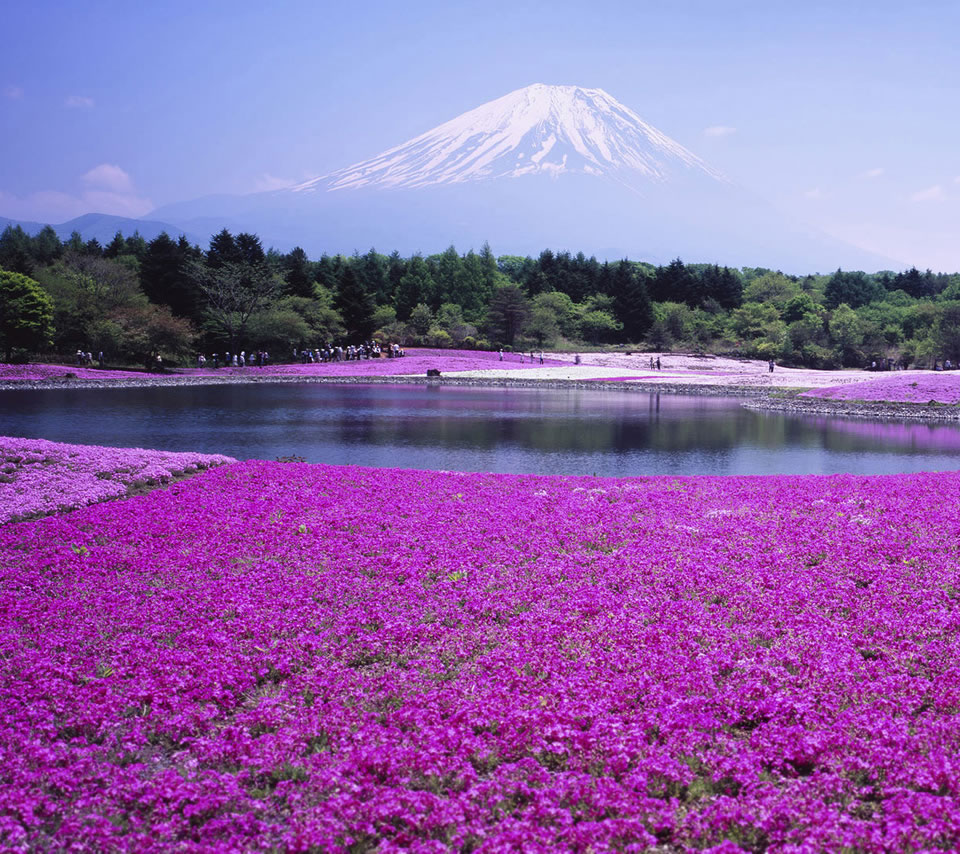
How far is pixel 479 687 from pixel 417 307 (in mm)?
94351

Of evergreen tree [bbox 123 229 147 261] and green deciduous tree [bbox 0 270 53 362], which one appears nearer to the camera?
green deciduous tree [bbox 0 270 53 362]

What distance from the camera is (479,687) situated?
7.79 meters

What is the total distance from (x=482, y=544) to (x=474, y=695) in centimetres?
602

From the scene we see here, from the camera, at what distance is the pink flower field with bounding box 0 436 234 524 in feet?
53.8

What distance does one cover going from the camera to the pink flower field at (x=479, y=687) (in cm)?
571

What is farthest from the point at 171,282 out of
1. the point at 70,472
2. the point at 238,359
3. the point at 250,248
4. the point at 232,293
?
the point at 70,472

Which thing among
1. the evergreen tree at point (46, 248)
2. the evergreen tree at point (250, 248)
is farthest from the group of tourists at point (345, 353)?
the evergreen tree at point (46, 248)

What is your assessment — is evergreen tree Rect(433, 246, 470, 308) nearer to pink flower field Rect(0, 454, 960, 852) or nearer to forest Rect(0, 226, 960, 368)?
forest Rect(0, 226, 960, 368)

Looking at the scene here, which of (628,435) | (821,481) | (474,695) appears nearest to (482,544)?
(474,695)

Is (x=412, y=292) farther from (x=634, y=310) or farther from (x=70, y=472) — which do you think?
(x=70, y=472)

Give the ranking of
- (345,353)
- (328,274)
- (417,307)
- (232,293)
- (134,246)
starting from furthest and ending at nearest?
(134,246), (328,274), (417,307), (345,353), (232,293)

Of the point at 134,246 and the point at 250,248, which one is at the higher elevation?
the point at 134,246

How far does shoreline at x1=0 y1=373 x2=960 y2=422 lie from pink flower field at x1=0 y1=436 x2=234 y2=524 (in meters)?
32.4

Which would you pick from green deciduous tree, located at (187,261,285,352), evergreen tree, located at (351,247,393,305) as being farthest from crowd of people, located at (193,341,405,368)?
evergreen tree, located at (351,247,393,305)
